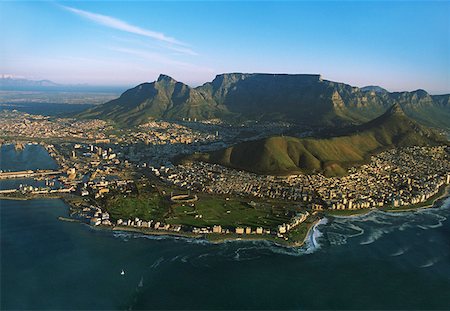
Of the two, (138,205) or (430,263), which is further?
(138,205)

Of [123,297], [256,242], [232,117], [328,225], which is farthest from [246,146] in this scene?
[232,117]

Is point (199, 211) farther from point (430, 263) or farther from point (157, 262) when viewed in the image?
point (430, 263)

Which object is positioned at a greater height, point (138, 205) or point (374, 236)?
point (374, 236)

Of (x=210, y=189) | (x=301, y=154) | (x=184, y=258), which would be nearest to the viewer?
(x=184, y=258)

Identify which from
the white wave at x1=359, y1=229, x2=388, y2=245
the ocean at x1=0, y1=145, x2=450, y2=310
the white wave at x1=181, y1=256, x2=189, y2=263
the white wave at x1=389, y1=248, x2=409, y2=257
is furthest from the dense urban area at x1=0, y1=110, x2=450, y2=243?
the white wave at x1=389, y1=248, x2=409, y2=257

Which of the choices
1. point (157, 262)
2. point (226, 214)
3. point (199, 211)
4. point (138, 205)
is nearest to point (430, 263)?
point (226, 214)

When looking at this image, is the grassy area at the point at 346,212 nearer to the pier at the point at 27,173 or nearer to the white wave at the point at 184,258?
the white wave at the point at 184,258

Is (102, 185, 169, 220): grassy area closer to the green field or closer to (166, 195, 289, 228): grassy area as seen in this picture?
the green field
